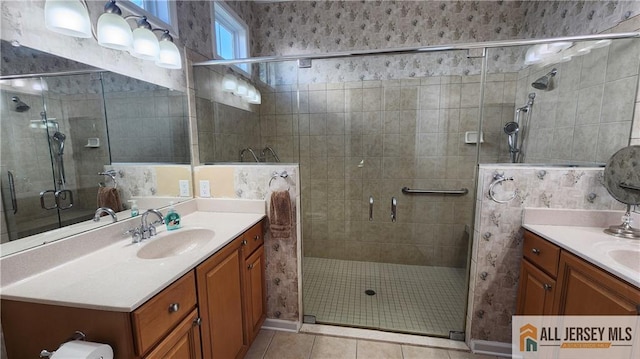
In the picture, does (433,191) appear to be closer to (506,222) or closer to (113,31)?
(506,222)

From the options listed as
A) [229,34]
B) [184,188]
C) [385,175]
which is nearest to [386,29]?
[385,175]

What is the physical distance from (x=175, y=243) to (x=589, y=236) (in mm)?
2439

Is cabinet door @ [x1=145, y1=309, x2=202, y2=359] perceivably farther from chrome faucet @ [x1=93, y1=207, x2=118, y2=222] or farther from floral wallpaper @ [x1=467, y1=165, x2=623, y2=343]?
floral wallpaper @ [x1=467, y1=165, x2=623, y2=343]

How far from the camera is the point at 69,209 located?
3.90ft

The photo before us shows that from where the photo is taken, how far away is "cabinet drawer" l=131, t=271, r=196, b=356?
0.86 meters

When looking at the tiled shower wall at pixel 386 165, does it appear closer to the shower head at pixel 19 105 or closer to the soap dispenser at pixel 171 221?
the soap dispenser at pixel 171 221

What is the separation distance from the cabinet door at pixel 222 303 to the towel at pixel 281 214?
33 cm

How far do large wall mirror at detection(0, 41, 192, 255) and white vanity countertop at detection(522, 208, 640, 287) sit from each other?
242cm

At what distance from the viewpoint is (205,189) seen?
203cm

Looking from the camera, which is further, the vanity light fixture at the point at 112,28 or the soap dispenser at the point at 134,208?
the soap dispenser at the point at 134,208

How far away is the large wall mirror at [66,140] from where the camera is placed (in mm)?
980

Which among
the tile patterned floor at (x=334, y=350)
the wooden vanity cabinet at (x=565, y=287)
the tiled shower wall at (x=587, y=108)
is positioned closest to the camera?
the wooden vanity cabinet at (x=565, y=287)

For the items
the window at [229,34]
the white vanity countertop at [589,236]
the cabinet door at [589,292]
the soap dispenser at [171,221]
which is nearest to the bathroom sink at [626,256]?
the white vanity countertop at [589,236]

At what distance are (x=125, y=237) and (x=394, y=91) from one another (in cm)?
261
